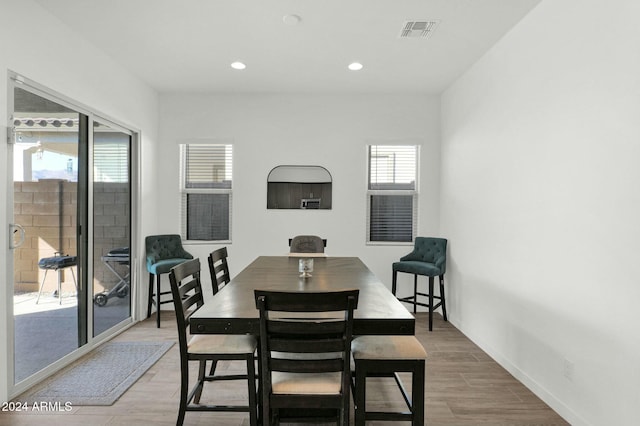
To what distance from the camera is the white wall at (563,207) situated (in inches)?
76.1

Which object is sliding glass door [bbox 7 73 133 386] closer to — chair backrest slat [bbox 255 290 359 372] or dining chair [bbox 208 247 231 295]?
dining chair [bbox 208 247 231 295]

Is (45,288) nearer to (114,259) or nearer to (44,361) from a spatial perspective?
(44,361)

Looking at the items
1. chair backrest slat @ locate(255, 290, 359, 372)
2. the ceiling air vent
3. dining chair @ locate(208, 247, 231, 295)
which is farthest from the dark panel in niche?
chair backrest slat @ locate(255, 290, 359, 372)

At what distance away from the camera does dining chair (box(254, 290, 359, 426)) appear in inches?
61.9

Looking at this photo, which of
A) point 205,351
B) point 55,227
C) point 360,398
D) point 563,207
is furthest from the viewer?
point 55,227

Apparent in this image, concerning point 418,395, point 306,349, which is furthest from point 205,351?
point 418,395

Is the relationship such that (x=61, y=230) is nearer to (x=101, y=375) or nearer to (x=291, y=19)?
(x=101, y=375)

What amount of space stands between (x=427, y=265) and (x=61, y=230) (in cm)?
367

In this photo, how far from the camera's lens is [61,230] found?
121 inches

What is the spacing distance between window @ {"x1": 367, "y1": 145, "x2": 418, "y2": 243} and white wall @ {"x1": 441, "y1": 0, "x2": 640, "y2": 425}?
1.25 metres

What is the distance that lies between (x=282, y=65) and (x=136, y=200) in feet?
7.63

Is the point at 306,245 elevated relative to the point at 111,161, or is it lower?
lower

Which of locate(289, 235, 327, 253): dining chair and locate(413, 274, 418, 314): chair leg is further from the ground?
locate(289, 235, 327, 253): dining chair

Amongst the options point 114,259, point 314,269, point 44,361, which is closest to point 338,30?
point 314,269
